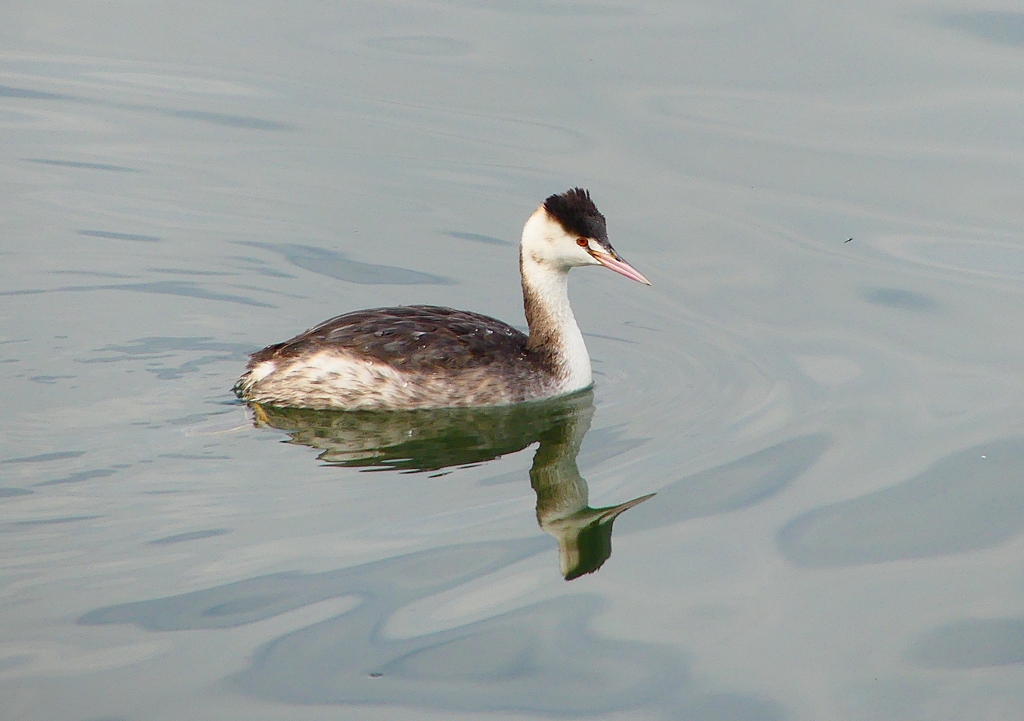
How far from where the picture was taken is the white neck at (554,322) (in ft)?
28.6

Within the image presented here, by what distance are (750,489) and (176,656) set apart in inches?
117

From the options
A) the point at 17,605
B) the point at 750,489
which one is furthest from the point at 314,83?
the point at 17,605

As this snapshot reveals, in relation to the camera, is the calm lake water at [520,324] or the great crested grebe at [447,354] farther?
the great crested grebe at [447,354]

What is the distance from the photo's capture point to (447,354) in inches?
331

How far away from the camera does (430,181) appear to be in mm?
11688

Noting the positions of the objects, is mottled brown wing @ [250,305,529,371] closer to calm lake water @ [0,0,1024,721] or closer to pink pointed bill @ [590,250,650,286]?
calm lake water @ [0,0,1024,721]

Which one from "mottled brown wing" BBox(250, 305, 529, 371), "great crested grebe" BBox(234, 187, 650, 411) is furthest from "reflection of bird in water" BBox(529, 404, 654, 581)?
"mottled brown wing" BBox(250, 305, 529, 371)

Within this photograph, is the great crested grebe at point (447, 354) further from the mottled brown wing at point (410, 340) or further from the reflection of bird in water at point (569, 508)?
the reflection of bird in water at point (569, 508)

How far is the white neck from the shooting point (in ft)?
28.6

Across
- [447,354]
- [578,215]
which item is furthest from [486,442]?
[578,215]

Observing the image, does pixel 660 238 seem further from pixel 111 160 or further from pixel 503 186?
pixel 111 160

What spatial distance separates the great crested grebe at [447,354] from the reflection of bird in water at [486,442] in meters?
0.09

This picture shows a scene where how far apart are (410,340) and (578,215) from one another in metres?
1.17

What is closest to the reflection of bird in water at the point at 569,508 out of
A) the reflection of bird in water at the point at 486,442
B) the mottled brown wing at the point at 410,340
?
the reflection of bird in water at the point at 486,442
